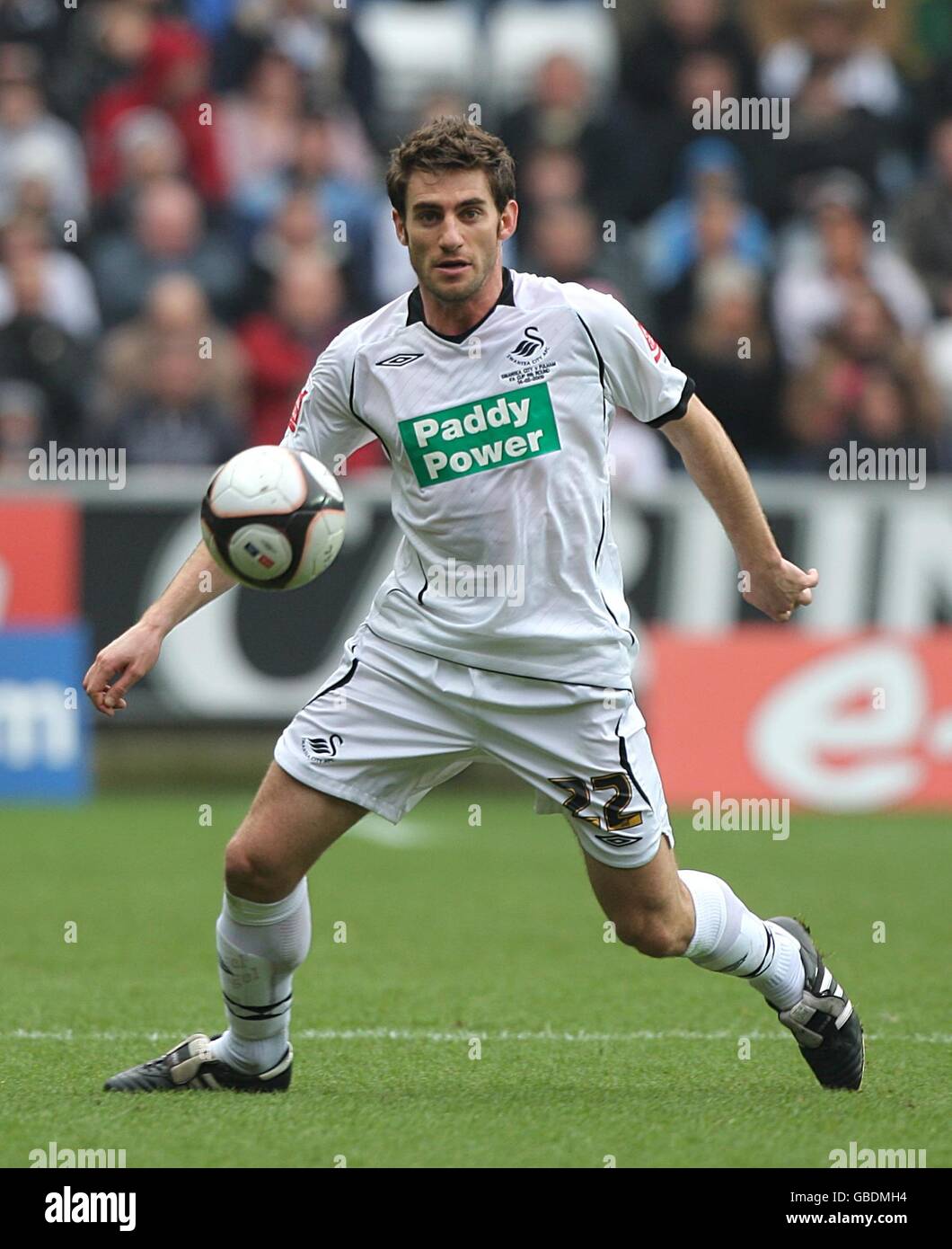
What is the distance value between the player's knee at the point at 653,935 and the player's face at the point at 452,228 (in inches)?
63.6

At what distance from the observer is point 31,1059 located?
597cm

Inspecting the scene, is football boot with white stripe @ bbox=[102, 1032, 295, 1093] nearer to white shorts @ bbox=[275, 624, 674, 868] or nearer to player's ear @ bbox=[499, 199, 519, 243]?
white shorts @ bbox=[275, 624, 674, 868]

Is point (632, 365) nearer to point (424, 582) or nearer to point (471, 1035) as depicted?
point (424, 582)

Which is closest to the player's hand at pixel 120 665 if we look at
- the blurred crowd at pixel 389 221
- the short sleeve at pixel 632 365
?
the short sleeve at pixel 632 365

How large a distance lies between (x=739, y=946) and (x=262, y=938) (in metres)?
1.23

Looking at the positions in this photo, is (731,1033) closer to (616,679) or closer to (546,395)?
(616,679)

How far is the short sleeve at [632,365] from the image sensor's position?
529 cm

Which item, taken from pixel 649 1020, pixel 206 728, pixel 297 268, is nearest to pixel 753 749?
pixel 206 728

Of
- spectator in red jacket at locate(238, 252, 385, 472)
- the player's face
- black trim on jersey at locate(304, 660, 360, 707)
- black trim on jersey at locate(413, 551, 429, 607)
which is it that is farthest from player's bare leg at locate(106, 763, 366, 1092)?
spectator in red jacket at locate(238, 252, 385, 472)

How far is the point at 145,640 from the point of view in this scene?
5.22 meters

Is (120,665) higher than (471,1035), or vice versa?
(120,665)

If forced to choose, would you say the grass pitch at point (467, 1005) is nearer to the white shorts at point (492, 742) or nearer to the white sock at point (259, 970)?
the white sock at point (259, 970)

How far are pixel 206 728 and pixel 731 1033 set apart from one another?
6310 millimetres

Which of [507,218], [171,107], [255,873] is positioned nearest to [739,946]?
[255,873]
